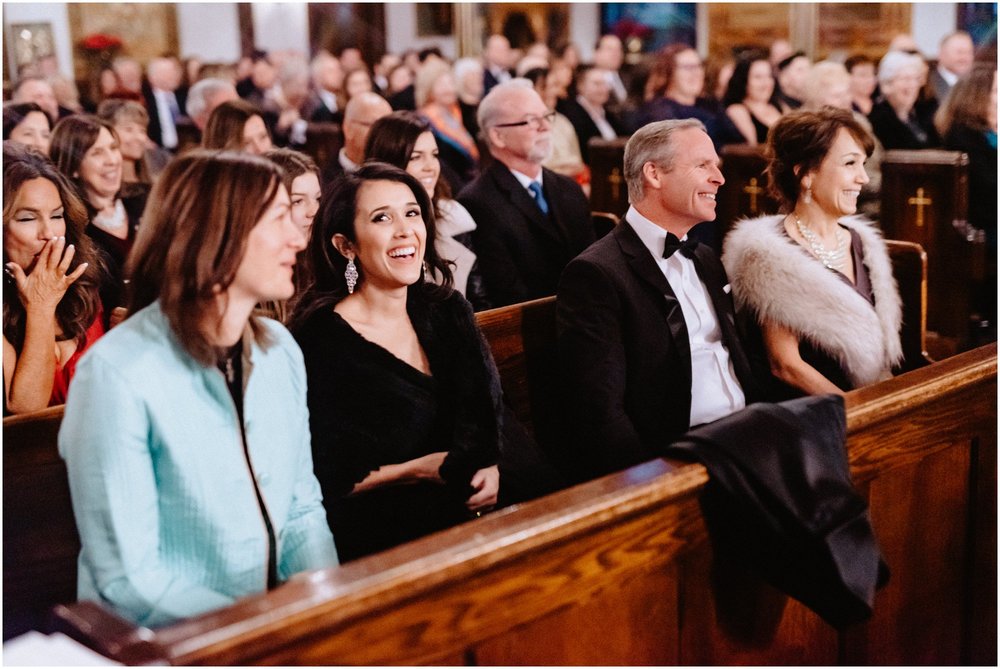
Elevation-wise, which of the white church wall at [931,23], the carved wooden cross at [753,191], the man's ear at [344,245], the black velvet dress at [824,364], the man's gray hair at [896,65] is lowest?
the black velvet dress at [824,364]

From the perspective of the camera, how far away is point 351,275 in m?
2.63

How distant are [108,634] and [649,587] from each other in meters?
0.89

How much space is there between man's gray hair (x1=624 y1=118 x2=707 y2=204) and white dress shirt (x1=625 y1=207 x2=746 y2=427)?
0.09 metres

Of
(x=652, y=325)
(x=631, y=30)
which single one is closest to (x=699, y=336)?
(x=652, y=325)

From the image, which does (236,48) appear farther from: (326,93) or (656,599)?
(656,599)

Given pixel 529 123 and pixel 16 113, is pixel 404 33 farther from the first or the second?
pixel 529 123

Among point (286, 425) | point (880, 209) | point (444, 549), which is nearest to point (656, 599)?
point (444, 549)

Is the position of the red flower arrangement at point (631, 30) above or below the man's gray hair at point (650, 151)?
above

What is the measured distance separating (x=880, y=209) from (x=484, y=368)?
3.56 meters

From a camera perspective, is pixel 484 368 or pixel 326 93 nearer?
pixel 484 368

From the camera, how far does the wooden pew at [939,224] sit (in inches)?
209

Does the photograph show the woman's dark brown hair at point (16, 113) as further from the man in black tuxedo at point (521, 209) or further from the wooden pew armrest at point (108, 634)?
the wooden pew armrest at point (108, 634)

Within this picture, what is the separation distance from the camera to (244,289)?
189 cm

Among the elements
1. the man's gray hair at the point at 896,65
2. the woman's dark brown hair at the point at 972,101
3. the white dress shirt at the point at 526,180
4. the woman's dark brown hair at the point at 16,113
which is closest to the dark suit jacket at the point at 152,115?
the woman's dark brown hair at the point at 16,113
